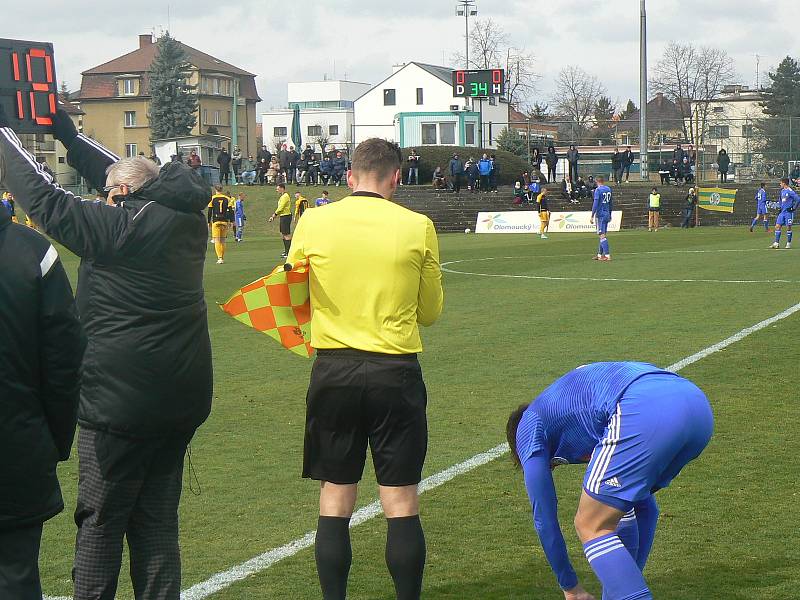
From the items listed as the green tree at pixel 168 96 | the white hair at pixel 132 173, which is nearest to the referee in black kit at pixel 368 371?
the white hair at pixel 132 173

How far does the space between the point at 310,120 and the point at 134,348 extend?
131m

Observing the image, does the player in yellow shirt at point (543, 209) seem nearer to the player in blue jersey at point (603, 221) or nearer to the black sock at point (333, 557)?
the player in blue jersey at point (603, 221)

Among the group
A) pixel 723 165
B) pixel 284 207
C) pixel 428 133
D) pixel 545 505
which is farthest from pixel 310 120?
pixel 545 505

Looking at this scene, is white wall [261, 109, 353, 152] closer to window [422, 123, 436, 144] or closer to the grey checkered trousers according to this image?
window [422, 123, 436, 144]

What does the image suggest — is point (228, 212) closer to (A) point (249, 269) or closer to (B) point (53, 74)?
(A) point (249, 269)

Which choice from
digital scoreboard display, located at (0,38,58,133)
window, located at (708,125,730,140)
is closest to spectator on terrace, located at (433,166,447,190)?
window, located at (708,125,730,140)

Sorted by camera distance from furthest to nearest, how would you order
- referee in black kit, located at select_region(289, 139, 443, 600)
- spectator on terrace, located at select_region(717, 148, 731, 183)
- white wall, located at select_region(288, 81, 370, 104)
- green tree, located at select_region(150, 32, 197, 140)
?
white wall, located at select_region(288, 81, 370, 104)
green tree, located at select_region(150, 32, 197, 140)
spectator on terrace, located at select_region(717, 148, 731, 183)
referee in black kit, located at select_region(289, 139, 443, 600)

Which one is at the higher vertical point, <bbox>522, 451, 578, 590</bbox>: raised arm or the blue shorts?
the blue shorts

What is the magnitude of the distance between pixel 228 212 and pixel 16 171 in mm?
26786

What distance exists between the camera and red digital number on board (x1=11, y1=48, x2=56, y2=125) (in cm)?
472

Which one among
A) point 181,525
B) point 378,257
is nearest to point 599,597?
point 378,257

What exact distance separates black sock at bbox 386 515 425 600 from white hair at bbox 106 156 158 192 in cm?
167

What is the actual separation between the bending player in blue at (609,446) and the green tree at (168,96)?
299 feet

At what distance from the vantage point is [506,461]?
319 inches
